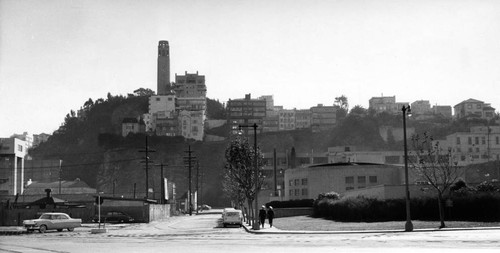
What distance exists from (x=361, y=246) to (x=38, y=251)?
1343 cm

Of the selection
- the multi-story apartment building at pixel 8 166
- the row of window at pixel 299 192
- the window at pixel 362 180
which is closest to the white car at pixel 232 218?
the window at pixel 362 180

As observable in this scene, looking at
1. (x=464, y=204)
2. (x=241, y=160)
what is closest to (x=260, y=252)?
(x=464, y=204)

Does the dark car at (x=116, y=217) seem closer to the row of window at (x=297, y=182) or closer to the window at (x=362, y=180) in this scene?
the window at (x=362, y=180)

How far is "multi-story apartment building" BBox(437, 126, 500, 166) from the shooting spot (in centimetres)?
16850

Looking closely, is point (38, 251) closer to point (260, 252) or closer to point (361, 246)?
point (260, 252)

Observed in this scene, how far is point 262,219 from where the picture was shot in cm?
4991

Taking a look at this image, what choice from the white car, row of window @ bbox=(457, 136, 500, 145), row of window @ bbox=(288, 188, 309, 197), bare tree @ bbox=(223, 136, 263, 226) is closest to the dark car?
bare tree @ bbox=(223, 136, 263, 226)

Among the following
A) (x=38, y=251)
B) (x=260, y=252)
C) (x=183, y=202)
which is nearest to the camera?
(x=260, y=252)

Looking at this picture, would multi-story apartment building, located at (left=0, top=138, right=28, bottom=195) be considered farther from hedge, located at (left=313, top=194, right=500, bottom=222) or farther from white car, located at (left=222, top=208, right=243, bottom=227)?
hedge, located at (left=313, top=194, right=500, bottom=222)

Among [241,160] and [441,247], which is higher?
[241,160]

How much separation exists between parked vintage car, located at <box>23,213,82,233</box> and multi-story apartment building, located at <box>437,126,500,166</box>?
134 metres

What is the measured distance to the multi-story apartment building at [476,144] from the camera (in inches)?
6634

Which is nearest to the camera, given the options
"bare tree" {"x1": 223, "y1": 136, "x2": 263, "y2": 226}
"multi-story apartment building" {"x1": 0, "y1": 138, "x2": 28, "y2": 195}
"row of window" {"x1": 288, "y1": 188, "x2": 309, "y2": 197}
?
"bare tree" {"x1": 223, "y1": 136, "x2": 263, "y2": 226}

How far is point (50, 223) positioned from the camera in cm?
5038
